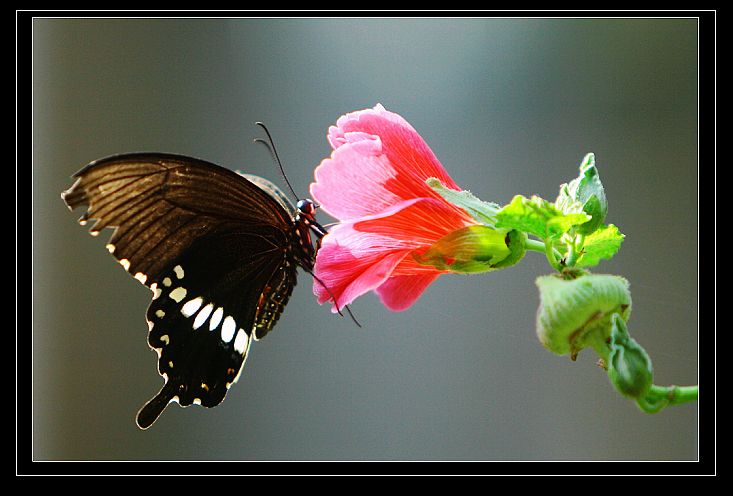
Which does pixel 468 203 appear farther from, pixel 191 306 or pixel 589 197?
pixel 191 306

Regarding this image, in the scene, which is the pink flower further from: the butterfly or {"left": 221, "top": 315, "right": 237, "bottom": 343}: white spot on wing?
{"left": 221, "top": 315, "right": 237, "bottom": 343}: white spot on wing

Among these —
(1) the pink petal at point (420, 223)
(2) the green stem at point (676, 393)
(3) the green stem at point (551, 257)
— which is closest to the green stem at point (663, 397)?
(2) the green stem at point (676, 393)

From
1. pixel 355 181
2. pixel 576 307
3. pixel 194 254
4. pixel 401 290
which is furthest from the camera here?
pixel 194 254

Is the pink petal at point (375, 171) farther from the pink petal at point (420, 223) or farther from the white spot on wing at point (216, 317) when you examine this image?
the white spot on wing at point (216, 317)

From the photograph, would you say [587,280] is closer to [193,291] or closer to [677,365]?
[193,291]

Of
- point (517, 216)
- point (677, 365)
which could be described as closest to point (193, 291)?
point (517, 216)

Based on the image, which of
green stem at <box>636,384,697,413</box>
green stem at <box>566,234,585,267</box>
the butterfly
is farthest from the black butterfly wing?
green stem at <box>636,384,697,413</box>

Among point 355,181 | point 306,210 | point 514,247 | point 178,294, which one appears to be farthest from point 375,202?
point 178,294
